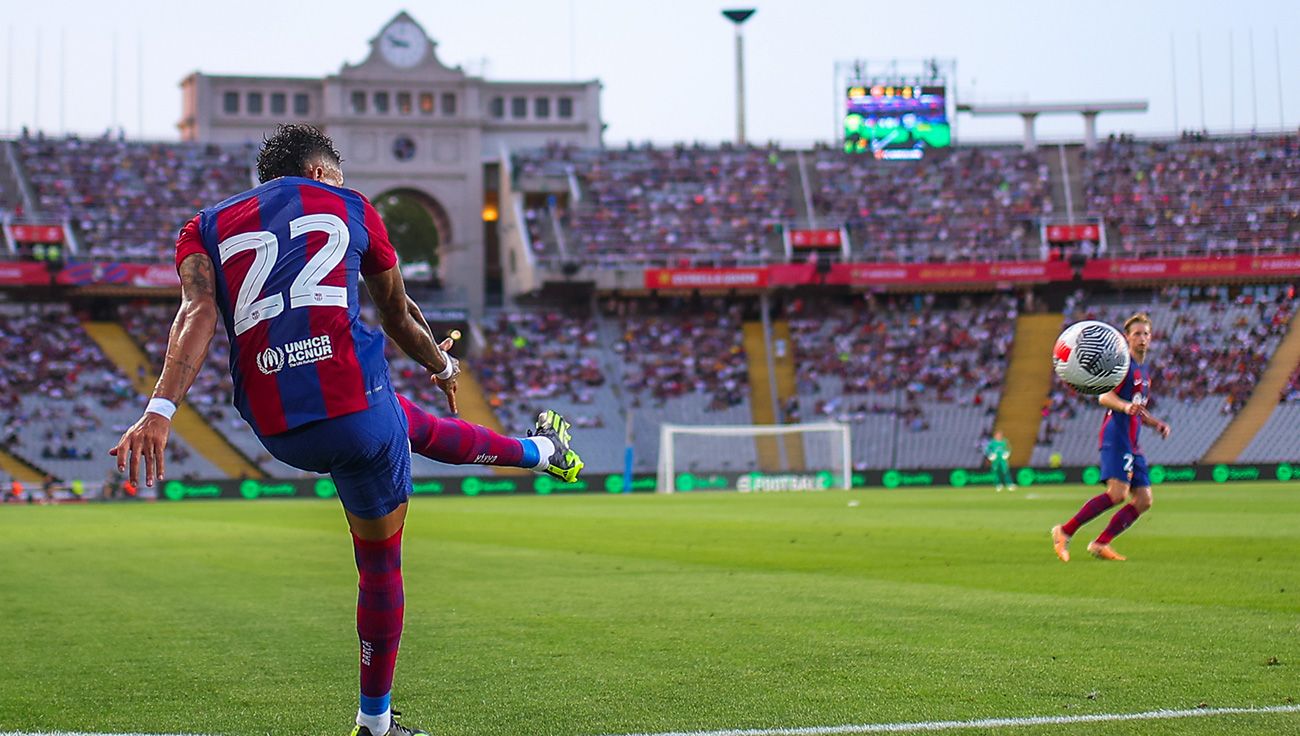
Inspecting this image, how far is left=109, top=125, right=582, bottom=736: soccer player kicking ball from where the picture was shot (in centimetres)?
Answer: 508

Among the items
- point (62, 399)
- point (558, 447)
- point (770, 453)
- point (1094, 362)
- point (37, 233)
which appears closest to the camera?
point (558, 447)

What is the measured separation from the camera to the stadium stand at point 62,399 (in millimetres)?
47344

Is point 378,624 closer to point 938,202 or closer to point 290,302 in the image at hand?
point 290,302

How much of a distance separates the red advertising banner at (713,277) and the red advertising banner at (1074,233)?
40.8ft

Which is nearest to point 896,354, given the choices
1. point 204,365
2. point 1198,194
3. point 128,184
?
point 1198,194

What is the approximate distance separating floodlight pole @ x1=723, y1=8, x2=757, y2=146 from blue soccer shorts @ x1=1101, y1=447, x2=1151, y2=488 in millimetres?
55452

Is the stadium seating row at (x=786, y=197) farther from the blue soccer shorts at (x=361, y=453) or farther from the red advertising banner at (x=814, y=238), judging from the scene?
the blue soccer shorts at (x=361, y=453)

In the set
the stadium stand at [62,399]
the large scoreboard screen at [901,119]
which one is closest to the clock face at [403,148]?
the stadium stand at [62,399]

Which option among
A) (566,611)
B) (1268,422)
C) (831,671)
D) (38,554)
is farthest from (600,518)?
(1268,422)

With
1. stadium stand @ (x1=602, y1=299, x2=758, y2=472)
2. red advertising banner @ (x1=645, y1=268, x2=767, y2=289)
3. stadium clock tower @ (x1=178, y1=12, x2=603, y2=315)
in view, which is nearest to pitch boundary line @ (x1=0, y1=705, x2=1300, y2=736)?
stadium stand @ (x1=602, y1=299, x2=758, y2=472)

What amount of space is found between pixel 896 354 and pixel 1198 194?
15.3 m

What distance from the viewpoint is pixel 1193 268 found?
183 feet

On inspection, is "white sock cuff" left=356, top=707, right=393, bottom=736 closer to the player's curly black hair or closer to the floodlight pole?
the player's curly black hair

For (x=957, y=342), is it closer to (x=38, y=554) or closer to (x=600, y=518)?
(x=600, y=518)
